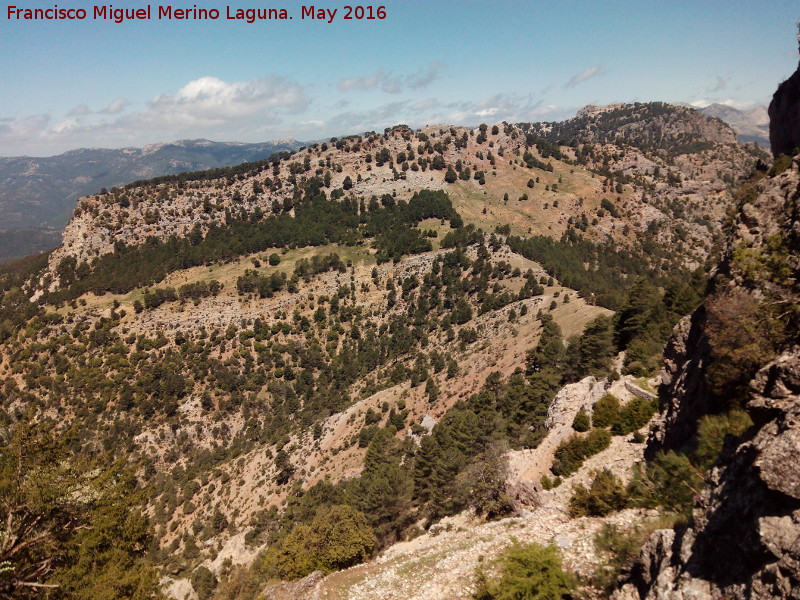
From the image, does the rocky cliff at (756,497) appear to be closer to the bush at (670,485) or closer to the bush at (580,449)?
the bush at (670,485)

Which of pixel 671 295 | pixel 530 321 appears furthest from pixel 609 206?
pixel 671 295

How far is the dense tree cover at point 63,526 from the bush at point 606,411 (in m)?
30.7

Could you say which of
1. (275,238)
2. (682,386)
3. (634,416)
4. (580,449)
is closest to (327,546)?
(580,449)

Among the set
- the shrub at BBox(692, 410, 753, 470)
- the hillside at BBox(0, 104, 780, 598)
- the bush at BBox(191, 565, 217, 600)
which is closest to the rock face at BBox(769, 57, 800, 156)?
the hillside at BBox(0, 104, 780, 598)

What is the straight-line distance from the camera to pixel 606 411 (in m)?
33.1

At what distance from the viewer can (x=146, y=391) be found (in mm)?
99812

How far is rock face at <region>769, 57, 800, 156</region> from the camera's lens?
55.0 meters

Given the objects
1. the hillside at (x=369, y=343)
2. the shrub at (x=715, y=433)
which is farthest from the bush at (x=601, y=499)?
the shrub at (x=715, y=433)

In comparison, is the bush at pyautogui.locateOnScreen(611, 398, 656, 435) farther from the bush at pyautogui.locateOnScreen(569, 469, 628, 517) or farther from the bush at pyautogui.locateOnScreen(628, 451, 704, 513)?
the bush at pyautogui.locateOnScreen(628, 451, 704, 513)

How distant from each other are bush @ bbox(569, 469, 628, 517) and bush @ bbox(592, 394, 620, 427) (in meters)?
9.69

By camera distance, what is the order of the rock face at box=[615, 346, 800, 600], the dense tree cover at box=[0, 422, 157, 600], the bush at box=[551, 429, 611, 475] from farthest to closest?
the bush at box=[551, 429, 611, 475] → the dense tree cover at box=[0, 422, 157, 600] → the rock face at box=[615, 346, 800, 600]

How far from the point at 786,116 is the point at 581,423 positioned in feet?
186

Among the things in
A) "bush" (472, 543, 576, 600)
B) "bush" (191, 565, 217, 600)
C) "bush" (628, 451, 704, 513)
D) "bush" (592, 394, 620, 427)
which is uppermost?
"bush" (628, 451, 704, 513)

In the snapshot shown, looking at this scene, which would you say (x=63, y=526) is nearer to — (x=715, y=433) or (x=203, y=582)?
(x=715, y=433)
